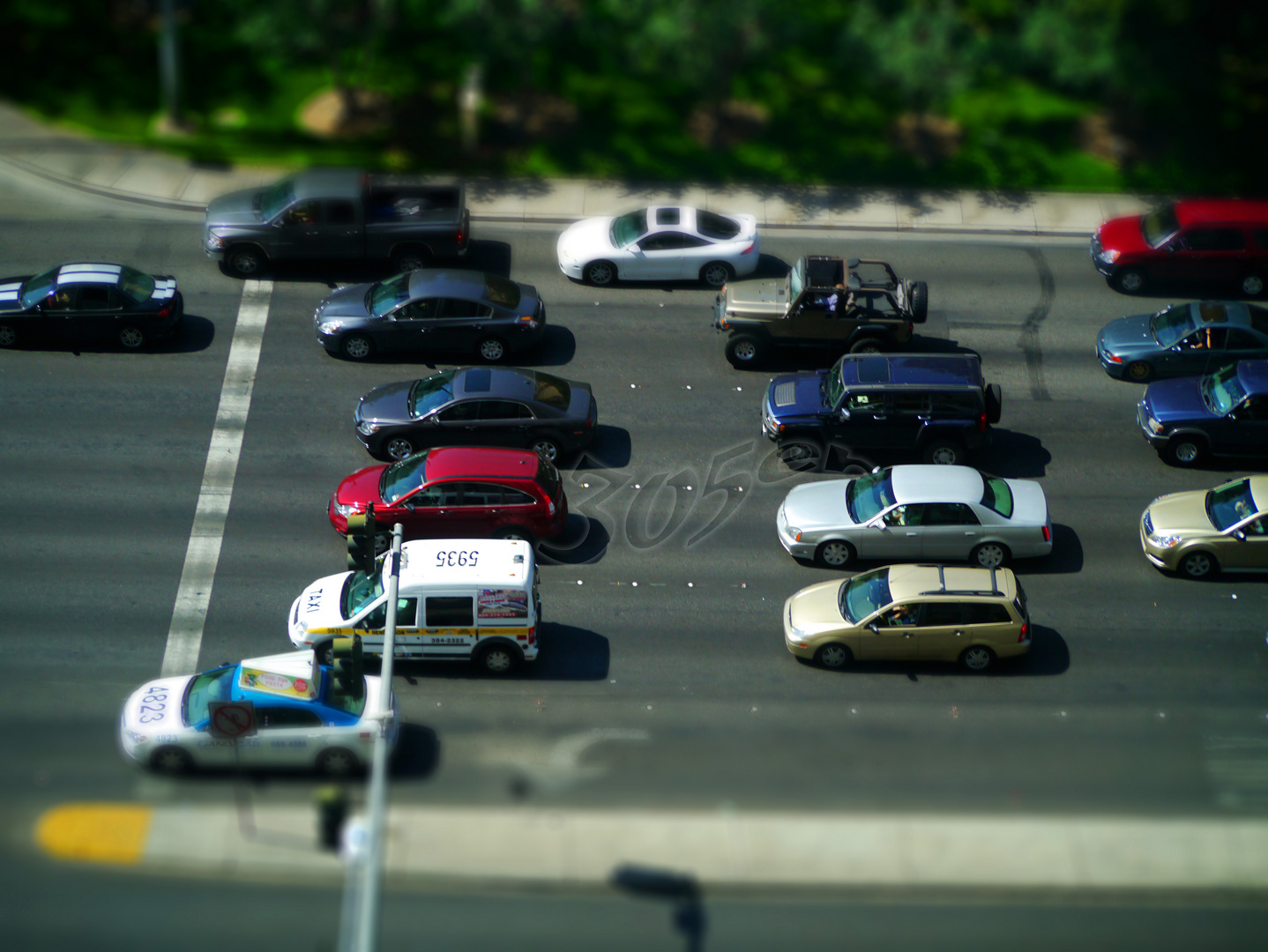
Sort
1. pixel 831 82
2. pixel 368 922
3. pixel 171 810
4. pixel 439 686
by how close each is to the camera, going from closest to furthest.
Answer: pixel 368 922, pixel 171 810, pixel 439 686, pixel 831 82

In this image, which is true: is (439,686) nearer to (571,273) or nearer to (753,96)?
(571,273)

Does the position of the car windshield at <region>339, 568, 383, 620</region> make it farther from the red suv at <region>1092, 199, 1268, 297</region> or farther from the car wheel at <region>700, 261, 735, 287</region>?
the red suv at <region>1092, 199, 1268, 297</region>

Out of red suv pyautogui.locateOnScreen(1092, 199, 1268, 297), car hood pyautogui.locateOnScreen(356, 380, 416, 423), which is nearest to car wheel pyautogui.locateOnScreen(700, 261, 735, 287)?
car hood pyautogui.locateOnScreen(356, 380, 416, 423)

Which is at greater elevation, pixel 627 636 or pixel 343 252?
pixel 343 252

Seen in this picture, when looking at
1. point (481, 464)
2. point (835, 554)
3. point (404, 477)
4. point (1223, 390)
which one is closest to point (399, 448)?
→ point (404, 477)

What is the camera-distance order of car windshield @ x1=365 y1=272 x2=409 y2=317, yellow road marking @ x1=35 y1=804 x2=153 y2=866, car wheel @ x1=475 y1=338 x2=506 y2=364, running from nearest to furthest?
yellow road marking @ x1=35 y1=804 x2=153 y2=866
car windshield @ x1=365 y1=272 x2=409 y2=317
car wheel @ x1=475 y1=338 x2=506 y2=364

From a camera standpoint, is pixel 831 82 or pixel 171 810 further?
pixel 831 82

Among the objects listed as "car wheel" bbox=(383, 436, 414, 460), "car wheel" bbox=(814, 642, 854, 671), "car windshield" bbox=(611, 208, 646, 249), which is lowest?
"car wheel" bbox=(814, 642, 854, 671)

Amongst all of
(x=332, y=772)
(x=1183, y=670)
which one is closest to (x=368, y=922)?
(x=332, y=772)
